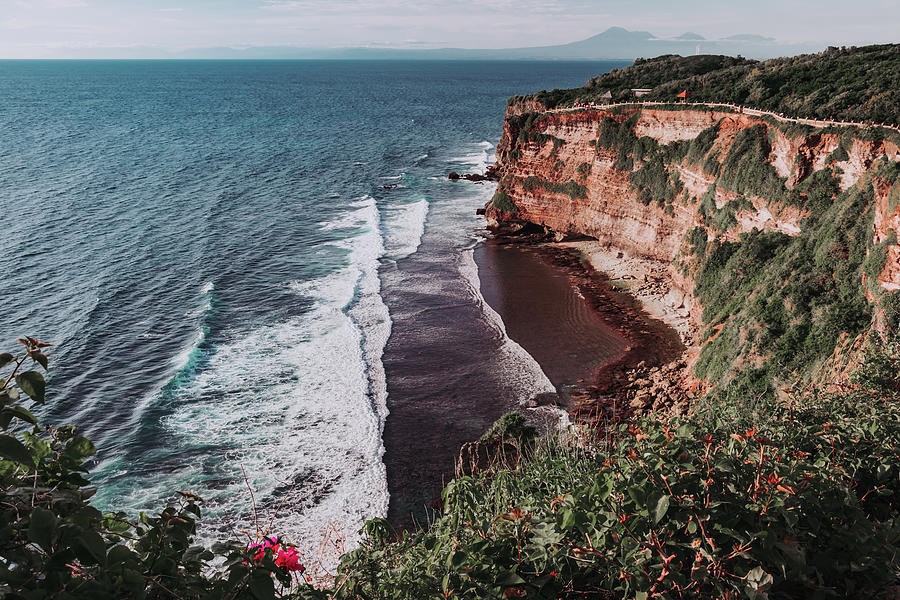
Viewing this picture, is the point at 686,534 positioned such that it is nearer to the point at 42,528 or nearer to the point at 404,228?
the point at 42,528

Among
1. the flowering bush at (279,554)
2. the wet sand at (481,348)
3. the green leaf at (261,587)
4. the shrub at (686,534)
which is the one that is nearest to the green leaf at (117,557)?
the green leaf at (261,587)

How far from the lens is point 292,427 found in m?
25.5

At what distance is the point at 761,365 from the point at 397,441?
15054 mm

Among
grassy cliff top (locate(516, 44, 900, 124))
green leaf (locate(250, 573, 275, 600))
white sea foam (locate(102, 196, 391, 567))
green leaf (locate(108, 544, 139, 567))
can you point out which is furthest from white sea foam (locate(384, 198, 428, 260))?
green leaf (locate(108, 544, 139, 567))

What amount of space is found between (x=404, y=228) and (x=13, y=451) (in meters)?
51.8

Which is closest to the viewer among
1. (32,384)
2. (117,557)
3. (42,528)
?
(42,528)

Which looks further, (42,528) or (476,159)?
(476,159)

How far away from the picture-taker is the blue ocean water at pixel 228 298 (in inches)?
918

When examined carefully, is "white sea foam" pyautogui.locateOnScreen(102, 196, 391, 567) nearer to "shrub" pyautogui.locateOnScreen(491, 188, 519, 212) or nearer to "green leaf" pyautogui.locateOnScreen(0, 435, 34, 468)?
"green leaf" pyautogui.locateOnScreen(0, 435, 34, 468)

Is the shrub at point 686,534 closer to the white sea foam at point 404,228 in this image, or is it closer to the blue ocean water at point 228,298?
the blue ocean water at point 228,298

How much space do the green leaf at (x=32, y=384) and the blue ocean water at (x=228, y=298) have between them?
5793mm

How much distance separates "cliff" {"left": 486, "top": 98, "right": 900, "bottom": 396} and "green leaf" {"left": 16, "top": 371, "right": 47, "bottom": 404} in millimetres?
22178

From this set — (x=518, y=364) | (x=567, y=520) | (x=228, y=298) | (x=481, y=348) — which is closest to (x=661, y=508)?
(x=567, y=520)

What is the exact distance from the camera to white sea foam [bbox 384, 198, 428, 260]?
4919 cm
